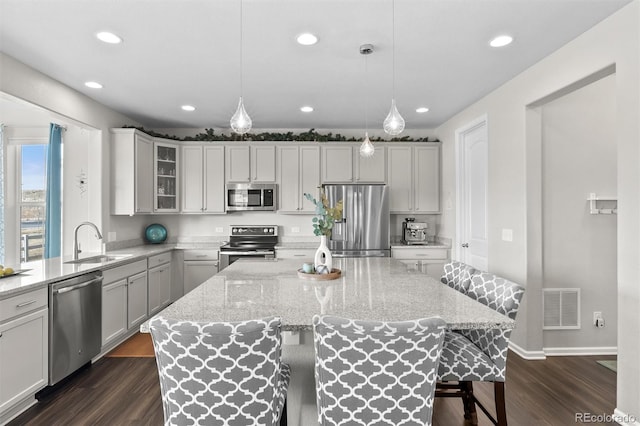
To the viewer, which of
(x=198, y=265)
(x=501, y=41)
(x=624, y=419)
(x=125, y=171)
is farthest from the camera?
(x=198, y=265)

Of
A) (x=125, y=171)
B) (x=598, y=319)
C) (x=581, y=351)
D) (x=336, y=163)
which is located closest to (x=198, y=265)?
(x=125, y=171)

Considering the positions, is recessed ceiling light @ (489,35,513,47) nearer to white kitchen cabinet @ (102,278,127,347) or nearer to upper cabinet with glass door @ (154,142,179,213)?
white kitchen cabinet @ (102,278,127,347)

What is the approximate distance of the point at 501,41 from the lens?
2.48 m

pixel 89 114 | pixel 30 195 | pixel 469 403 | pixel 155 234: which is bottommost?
pixel 469 403

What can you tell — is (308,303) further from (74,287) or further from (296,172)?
(296,172)

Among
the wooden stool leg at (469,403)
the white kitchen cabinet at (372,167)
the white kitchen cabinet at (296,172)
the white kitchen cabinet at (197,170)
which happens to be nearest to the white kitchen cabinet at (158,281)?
the white kitchen cabinet at (197,170)

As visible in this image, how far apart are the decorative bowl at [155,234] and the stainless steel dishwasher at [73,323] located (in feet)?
5.84

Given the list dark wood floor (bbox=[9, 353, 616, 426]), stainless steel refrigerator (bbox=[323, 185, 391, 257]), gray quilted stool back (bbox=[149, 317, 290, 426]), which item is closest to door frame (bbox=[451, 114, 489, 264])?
stainless steel refrigerator (bbox=[323, 185, 391, 257])

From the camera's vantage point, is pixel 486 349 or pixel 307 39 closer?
pixel 486 349

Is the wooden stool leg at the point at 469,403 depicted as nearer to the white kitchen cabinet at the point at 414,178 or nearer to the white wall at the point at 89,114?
the white kitchen cabinet at the point at 414,178

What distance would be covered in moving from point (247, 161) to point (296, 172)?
2.32 ft

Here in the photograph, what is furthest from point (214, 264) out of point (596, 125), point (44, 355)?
point (596, 125)

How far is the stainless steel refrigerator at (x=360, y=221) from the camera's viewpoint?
4.57 metres

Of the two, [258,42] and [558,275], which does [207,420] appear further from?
[558,275]
